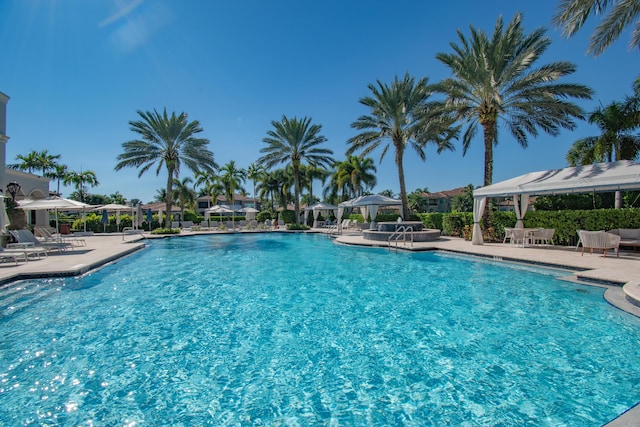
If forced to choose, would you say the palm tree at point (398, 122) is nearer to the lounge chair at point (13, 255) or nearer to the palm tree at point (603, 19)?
the palm tree at point (603, 19)

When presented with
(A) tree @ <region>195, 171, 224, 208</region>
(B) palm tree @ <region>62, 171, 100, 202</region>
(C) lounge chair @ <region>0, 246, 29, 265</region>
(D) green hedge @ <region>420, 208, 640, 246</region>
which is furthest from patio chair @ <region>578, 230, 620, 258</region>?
(B) palm tree @ <region>62, 171, 100, 202</region>

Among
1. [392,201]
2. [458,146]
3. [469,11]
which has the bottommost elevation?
[392,201]

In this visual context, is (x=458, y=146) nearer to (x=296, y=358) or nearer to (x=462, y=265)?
(x=462, y=265)

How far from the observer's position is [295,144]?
90.1ft

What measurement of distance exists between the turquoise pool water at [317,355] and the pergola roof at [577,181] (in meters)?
4.83

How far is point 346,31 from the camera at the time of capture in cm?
1514

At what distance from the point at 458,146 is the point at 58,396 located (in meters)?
19.9

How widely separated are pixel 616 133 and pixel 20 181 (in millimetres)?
36201

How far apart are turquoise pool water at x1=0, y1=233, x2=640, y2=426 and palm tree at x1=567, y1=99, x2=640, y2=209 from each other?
53.2 feet

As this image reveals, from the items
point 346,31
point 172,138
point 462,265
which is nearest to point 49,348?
point 462,265

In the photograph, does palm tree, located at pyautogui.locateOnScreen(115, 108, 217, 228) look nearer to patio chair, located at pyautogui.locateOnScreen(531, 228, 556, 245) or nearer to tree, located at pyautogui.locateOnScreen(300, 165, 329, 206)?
tree, located at pyautogui.locateOnScreen(300, 165, 329, 206)

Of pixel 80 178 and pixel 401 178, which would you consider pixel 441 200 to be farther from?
pixel 80 178

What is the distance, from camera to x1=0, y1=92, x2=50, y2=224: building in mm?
13439

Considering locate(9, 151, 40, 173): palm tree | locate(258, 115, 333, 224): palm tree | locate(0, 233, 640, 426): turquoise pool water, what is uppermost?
locate(9, 151, 40, 173): palm tree
